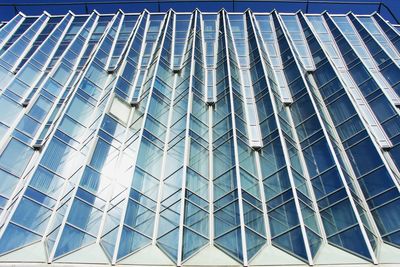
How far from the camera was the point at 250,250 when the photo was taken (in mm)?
19078

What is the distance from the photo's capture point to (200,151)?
25.4m

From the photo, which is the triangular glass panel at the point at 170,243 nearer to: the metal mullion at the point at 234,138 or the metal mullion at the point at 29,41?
the metal mullion at the point at 234,138

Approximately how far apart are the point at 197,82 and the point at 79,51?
13332 mm

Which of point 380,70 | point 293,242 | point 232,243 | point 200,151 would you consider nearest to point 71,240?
point 232,243

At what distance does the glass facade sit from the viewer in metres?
19.4

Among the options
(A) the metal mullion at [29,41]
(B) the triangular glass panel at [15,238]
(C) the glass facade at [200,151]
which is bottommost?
(B) the triangular glass panel at [15,238]

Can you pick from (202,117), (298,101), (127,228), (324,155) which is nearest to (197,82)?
(202,117)

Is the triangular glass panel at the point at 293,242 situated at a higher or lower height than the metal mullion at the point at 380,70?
lower

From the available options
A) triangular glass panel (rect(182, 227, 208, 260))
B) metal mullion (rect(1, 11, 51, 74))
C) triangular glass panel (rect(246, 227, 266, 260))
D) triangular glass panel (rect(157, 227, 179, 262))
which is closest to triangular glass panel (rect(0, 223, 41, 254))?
triangular glass panel (rect(157, 227, 179, 262))

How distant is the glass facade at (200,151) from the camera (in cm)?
1942

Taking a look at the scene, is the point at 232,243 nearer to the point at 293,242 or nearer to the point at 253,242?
the point at 253,242

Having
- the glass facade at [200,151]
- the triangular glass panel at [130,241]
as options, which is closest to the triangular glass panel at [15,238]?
the glass facade at [200,151]

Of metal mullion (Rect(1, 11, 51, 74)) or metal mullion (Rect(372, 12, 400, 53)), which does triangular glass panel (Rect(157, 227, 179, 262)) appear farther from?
metal mullion (Rect(372, 12, 400, 53))

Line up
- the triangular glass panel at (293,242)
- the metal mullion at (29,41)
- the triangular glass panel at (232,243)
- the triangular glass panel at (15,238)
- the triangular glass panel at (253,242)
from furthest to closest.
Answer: the metal mullion at (29,41) → the triangular glass panel at (253,242) → the triangular glass panel at (232,243) → the triangular glass panel at (293,242) → the triangular glass panel at (15,238)
